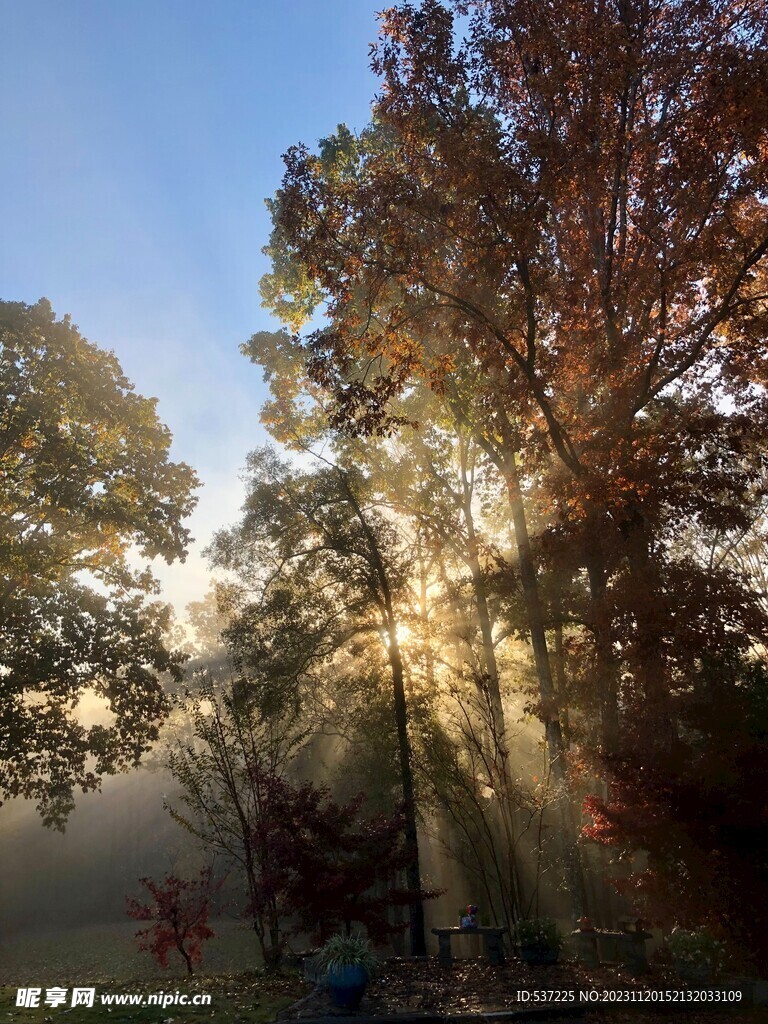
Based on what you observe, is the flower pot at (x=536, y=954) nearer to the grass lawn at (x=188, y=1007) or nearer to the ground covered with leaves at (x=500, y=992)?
the ground covered with leaves at (x=500, y=992)

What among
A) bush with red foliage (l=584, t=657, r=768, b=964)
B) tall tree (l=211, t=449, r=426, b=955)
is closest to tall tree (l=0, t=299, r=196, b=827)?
tall tree (l=211, t=449, r=426, b=955)

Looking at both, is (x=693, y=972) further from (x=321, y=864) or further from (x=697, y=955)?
(x=321, y=864)

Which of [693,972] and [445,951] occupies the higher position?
[445,951]

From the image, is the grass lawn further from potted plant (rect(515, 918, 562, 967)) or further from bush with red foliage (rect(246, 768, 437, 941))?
potted plant (rect(515, 918, 562, 967))

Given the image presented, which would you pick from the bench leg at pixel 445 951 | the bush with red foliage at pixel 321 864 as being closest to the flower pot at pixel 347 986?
the bush with red foliage at pixel 321 864

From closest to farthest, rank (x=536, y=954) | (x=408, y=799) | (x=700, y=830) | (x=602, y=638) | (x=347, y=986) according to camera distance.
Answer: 1. (x=700, y=830)
2. (x=347, y=986)
3. (x=536, y=954)
4. (x=602, y=638)
5. (x=408, y=799)

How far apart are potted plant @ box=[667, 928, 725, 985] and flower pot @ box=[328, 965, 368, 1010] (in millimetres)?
4118

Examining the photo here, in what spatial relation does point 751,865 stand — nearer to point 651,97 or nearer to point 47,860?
point 651,97

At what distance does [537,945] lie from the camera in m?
9.90

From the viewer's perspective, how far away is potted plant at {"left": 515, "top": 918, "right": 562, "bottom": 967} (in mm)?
9875

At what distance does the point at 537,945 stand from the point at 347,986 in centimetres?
367

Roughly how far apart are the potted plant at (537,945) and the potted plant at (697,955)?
1905 mm

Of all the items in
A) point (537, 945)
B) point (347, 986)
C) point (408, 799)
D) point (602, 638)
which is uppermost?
point (602, 638)

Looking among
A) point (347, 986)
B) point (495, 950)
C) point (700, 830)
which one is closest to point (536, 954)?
→ point (495, 950)
